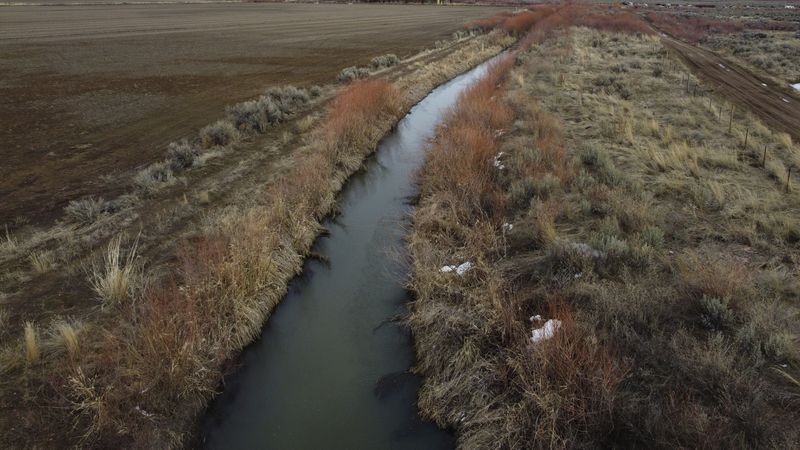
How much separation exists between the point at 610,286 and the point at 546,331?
1824 mm

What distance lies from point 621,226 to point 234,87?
873 inches

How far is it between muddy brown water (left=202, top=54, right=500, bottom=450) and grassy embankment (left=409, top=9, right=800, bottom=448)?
55 cm

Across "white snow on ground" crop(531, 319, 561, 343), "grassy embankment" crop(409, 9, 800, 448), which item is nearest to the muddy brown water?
Result: "grassy embankment" crop(409, 9, 800, 448)

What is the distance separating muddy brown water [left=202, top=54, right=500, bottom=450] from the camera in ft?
23.3

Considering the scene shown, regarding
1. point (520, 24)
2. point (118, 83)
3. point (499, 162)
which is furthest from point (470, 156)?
point (520, 24)

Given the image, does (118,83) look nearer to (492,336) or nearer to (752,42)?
(492,336)

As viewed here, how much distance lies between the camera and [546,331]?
717cm

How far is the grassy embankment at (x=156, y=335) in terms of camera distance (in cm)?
636

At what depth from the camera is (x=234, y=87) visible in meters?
26.0

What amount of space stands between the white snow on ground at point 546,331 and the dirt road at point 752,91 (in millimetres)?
14439

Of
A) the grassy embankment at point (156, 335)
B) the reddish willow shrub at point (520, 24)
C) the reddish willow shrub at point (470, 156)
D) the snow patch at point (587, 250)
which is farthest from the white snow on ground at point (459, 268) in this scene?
the reddish willow shrub at point (520, 24)

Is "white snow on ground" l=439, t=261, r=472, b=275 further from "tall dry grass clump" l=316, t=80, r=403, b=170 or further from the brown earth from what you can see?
the brown earth

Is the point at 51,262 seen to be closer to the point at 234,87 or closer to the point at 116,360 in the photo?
the point at 116,360

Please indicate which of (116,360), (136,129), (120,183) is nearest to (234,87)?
(136,129)
